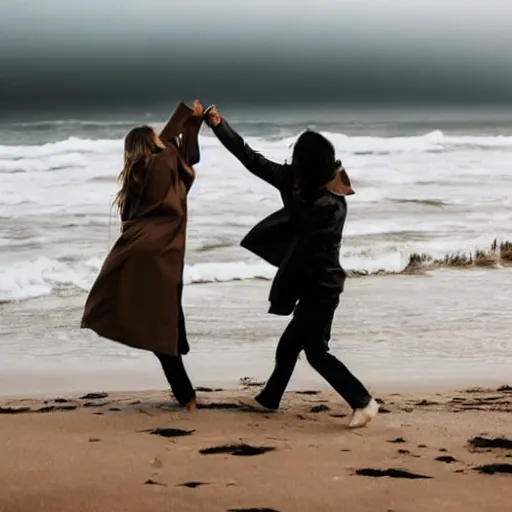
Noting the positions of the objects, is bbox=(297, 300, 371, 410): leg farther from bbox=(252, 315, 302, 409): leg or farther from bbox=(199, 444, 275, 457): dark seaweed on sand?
bbox=(199, 444, 275, 457): dark seaweed on sand

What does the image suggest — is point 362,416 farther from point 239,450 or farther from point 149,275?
point 149,275

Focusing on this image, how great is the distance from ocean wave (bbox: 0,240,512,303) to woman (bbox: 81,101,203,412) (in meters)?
2.68

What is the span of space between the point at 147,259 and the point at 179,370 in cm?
38

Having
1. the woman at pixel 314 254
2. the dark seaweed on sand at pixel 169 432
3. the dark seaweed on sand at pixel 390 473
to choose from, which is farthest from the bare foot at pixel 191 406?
the dark seaweed on sand at pixel 390 473

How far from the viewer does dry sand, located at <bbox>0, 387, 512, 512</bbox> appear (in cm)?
230

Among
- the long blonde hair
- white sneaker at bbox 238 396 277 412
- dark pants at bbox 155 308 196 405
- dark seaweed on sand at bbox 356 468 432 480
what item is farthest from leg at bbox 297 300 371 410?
the long blonde hair

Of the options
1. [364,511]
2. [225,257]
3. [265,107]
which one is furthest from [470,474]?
[265,107]

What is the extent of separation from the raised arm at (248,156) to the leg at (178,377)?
63 cm

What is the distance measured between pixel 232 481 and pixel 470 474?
0.59 m

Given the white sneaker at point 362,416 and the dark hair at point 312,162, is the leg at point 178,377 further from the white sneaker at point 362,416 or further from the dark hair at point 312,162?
the dark hair at point 312,162

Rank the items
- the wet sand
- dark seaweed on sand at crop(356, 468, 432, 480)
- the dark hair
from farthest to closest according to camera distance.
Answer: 1. the wet sand
2. the dark hair
3. dark seaweed on sand at crop(356, 468, 432, 480)

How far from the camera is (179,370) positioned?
3.21 m

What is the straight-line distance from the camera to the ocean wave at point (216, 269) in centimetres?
590

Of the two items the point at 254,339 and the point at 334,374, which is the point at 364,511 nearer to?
the point at 334,374
